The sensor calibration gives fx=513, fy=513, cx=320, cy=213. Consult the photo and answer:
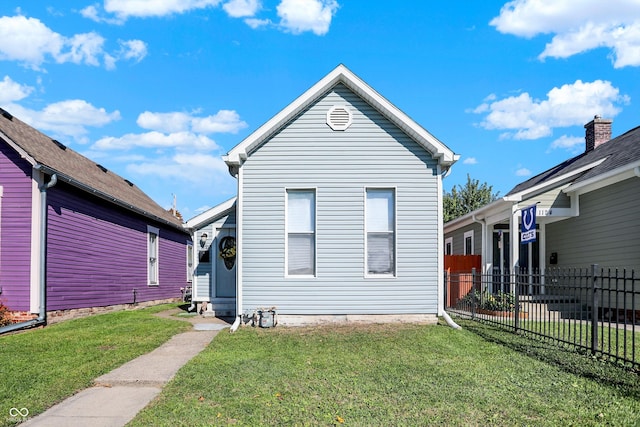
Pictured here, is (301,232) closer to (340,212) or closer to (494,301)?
(340,212)

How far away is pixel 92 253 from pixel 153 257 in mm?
5233

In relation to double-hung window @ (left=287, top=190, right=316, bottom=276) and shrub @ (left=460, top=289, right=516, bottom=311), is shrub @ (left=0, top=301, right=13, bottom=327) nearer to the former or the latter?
double-hung window @ (left=287, top=190, right=316, bottom=276)

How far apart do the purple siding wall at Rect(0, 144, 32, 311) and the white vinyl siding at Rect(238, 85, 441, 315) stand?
189 inches

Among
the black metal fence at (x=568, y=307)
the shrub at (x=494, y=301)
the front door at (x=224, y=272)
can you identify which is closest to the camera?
the black metal fence at (x=568, y=307)

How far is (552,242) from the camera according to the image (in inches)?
671

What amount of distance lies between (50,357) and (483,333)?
26.3 ft

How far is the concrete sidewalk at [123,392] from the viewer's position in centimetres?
520

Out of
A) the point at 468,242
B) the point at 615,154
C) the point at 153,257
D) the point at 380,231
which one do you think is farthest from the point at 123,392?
the point at 468,242

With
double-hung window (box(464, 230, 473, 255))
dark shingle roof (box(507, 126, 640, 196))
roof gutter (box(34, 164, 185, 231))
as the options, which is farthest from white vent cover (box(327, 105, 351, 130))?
double-hung window (box(464, 230, 473, 255))

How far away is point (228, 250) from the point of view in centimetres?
1402

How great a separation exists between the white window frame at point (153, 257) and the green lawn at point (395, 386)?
→ 10.5 meters

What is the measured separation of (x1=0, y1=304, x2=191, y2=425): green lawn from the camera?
19.7 ft

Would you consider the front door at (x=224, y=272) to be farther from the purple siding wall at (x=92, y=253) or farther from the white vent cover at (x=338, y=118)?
the white vent cover at (x=338, y=118)

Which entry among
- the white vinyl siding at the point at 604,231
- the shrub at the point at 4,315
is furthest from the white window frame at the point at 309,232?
the white vinyl siding at the point at 604,231
